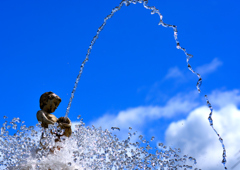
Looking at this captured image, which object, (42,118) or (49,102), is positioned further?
(49,102)

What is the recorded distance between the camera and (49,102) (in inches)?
283

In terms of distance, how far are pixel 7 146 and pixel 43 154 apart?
1.12 meters

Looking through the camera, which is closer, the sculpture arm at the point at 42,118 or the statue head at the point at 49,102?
the sculpture arm at the point at 42,118

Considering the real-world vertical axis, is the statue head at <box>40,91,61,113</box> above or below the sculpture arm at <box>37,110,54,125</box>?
above

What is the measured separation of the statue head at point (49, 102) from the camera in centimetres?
717

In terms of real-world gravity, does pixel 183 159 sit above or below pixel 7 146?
below

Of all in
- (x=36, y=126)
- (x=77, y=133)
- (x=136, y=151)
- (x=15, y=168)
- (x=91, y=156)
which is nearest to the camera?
(x=15, y=168)

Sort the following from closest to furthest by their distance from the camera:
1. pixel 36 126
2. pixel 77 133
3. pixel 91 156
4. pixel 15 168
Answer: pixel 15 168 → pixel 36 126 → pixel 91 156 → pixel 77 133

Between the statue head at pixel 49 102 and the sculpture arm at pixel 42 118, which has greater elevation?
the statue head at pixel 49 102

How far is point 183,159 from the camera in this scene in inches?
349

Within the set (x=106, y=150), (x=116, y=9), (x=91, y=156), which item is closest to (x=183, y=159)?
(x=106, y=150)

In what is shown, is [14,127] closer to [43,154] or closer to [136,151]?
[43,154]

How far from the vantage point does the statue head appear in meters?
7.17

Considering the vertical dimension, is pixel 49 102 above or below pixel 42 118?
above
